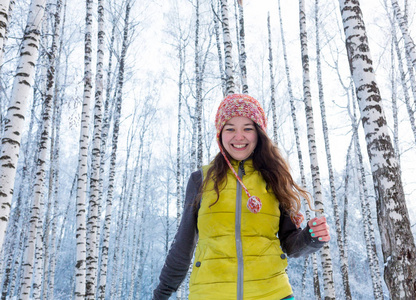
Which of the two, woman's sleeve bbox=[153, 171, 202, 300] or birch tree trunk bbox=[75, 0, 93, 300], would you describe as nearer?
woman's sleeve bbox=[153, 171, 202, 300]

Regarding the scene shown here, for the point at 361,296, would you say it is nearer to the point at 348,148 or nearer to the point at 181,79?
the point at 348,148

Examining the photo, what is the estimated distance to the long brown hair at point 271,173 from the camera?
1.81 metres

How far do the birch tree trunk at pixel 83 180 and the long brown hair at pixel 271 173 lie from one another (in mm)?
5093

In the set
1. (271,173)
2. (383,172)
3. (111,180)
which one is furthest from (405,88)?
(271,173)

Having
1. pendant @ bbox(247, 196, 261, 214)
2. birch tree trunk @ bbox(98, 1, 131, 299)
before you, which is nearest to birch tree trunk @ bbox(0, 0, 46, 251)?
pendant @ bbox(247, 196, 261, 214)

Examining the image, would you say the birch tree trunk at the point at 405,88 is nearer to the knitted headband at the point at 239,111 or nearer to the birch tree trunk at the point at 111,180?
the birch tree trunk at the point at 111,180

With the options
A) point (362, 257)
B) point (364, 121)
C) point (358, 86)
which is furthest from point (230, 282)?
point (362, 257)

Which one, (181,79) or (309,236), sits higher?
(181,79)

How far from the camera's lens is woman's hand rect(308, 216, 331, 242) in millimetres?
1572

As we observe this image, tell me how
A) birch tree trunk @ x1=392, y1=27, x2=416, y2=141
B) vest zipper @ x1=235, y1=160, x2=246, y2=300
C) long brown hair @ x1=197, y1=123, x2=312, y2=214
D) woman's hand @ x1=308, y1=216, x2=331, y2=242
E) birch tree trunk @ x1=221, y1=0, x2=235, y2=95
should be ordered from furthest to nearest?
1. birch tree trunk @ x1=392, y1=27, x2=416, y2=141
2. birch tree trunk @ x1=221, y1=0, x2=235, y2=95
3. long brown hair @ x1=197, y1=123, x2=312, y2=214
4. woman's hand @ x1=308, y1=216, x2=331, y2=242
5. vest zipper @ x1=235, y1=160, x2=246, y2=300

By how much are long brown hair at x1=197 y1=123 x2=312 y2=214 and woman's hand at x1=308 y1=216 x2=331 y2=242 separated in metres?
0.15

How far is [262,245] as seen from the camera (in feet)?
5.19

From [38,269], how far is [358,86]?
8.31 m

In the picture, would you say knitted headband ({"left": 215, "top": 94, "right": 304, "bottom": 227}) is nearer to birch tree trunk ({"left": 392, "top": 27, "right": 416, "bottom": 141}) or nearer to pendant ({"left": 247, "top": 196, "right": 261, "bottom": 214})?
pendant ({"left": 247, "top": 196, "right": 261, "bottom": 214})
